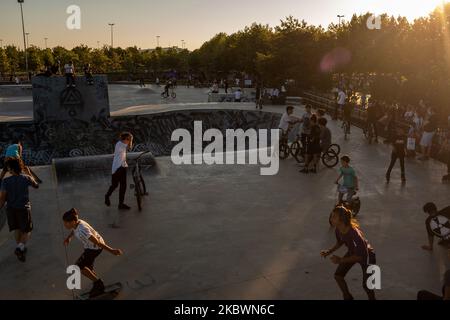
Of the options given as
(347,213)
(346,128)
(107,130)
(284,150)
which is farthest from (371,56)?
(347,213)

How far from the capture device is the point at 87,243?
17.7ft

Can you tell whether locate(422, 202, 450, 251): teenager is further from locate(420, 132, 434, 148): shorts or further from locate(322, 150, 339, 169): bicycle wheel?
locate(420, 132, 434, 148): shorts

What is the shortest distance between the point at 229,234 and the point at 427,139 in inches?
331

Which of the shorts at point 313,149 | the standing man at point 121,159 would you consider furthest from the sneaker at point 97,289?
the shorts at point 313,149

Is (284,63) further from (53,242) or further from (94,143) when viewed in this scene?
(53,242)

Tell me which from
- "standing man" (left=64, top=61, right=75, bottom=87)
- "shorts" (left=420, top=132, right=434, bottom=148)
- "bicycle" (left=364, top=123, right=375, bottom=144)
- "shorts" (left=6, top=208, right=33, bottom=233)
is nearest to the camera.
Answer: "shorts" (left=6, top=208, right=33, bottom=233)

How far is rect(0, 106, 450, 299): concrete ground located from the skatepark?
19 millimetres

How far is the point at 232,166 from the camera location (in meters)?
12.6

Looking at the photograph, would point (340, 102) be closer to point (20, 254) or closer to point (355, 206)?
point (355, 206)

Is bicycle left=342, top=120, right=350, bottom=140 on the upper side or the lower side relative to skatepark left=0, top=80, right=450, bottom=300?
upper

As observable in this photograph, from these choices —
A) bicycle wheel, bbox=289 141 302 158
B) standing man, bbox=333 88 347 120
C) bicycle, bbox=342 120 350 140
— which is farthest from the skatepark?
standing man, bbox=333 88 347 120

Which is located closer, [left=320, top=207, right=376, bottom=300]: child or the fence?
[left=320, top=207, right=376, bottom=300]: child

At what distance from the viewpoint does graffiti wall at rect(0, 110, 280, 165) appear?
894 inches
